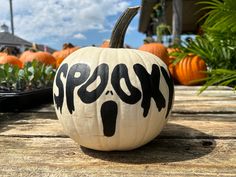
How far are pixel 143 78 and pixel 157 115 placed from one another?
0.12m

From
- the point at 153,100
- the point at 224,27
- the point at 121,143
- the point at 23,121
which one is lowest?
the point at 23,121

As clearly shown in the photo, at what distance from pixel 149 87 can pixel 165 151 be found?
21 centimetres

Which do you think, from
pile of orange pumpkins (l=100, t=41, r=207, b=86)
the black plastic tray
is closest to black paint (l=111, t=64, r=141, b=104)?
the black plastic tray

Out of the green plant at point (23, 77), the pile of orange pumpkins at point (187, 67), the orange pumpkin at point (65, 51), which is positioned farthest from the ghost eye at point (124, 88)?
the orange pumpkin at point (65, 51)

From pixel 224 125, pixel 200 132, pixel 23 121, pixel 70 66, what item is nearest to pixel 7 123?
pixel 23 121

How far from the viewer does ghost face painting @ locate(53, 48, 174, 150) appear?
0.90 metres

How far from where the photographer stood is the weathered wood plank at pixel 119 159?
0.79 metres

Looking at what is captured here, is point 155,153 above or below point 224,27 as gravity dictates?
below

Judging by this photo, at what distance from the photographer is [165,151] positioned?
0.96 m

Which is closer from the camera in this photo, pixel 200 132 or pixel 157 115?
pixel 157 115

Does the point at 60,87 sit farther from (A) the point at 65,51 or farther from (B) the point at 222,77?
(A) the point at 65,51

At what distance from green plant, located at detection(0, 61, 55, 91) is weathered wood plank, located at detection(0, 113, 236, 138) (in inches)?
16.4

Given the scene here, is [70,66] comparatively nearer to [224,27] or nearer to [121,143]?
[121,143]

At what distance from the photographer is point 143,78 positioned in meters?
0.92
